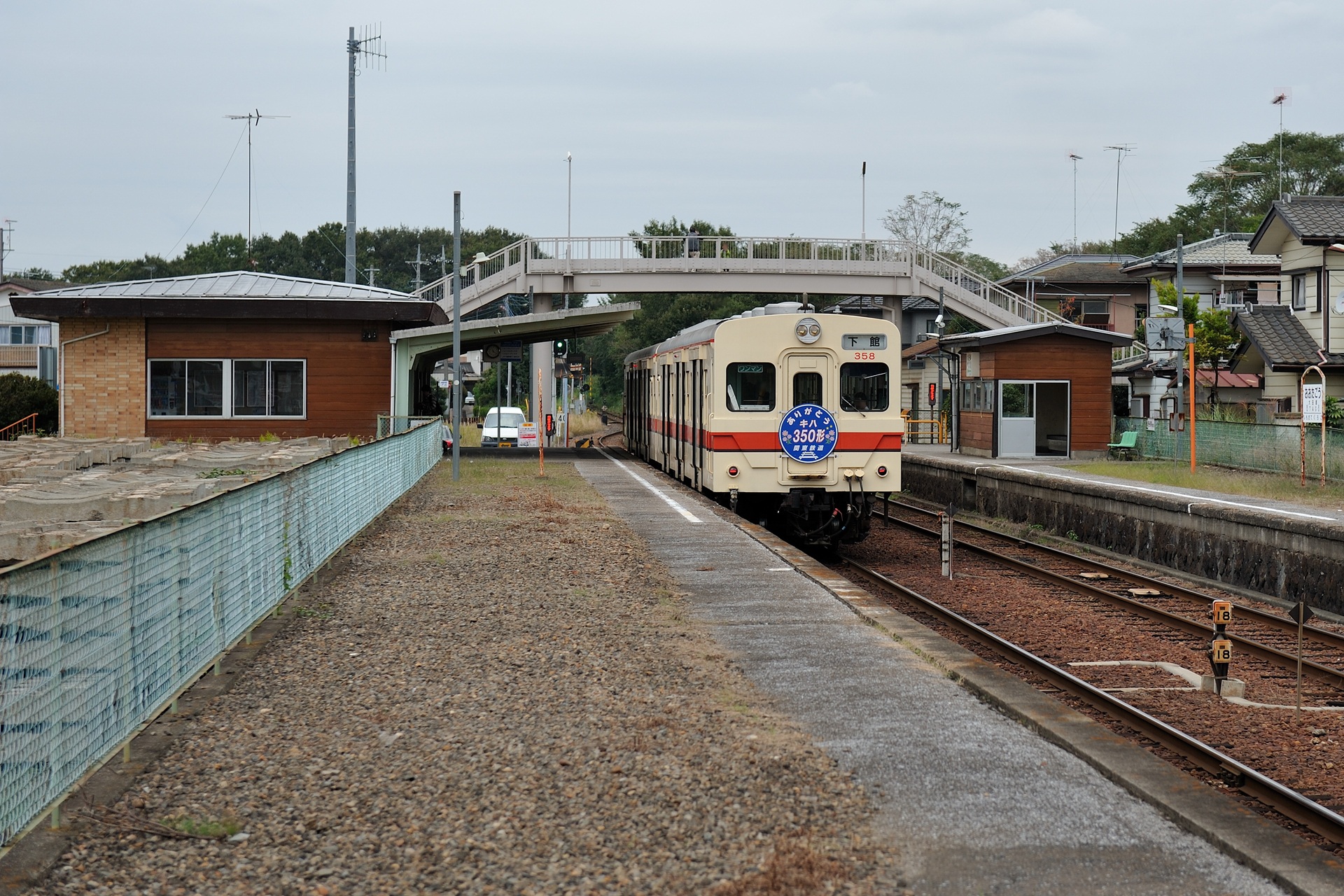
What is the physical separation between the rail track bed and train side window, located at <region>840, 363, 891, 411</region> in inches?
78.5

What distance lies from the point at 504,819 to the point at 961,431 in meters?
26.8

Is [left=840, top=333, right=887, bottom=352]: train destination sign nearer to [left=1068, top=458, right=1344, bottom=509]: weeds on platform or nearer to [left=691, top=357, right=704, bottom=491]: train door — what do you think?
[left=691, top=357, right=704, bottom=491]: train door

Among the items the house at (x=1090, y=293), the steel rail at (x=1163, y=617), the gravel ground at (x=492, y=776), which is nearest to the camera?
the gravel ground at (x=492, y=776)

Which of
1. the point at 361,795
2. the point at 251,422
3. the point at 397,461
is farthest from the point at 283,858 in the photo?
the point at 251,422

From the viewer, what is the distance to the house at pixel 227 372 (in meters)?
26.1

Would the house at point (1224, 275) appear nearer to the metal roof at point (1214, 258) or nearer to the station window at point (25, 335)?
the metal roof at point (1214, 258)

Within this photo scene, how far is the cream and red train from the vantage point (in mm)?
15773

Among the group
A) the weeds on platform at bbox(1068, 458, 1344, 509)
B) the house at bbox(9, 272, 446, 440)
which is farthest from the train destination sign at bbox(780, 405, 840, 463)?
the house at bbox(9, 272, 446, 440)

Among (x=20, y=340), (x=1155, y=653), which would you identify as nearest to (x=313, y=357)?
(x=1155, y=653)

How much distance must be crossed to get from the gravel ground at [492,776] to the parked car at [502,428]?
38831 mm

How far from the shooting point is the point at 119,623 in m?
5.62

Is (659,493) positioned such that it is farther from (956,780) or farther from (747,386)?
(956,780)

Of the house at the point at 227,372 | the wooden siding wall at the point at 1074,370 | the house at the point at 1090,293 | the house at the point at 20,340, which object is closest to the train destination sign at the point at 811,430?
the house at the point at 227,372

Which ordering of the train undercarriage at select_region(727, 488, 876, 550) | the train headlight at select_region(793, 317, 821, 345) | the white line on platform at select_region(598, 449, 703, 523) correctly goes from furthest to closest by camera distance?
the white line on platform at select_region(598, 449, 703, 523), the train undercarriage at select_region(727, 488, 876, 550), the train headlight at select_region(793, 317, 821, 345)
